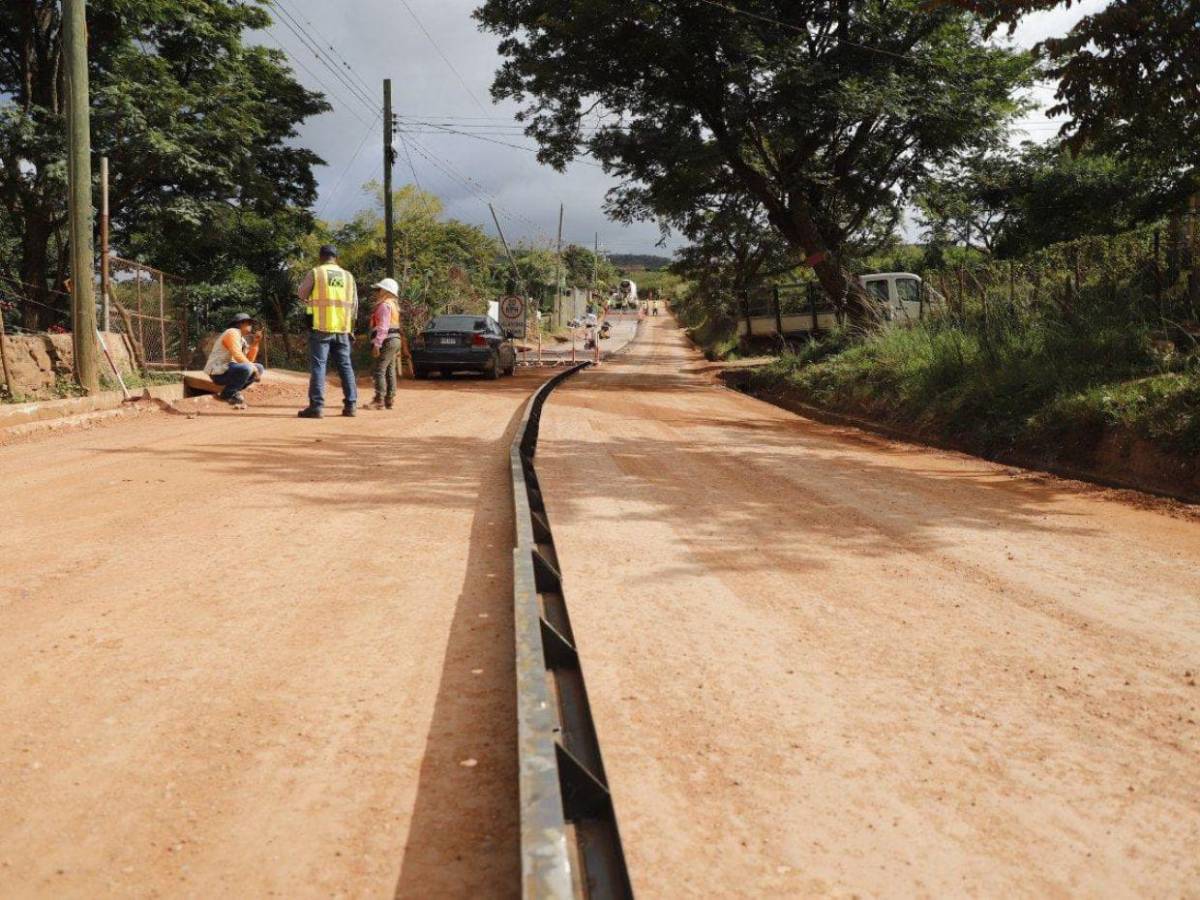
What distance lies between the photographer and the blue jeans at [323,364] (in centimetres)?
1114

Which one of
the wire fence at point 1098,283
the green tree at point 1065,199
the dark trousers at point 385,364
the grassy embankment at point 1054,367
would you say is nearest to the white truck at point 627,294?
the green tree at point 1065,199

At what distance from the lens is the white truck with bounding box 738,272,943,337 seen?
23.5 metres

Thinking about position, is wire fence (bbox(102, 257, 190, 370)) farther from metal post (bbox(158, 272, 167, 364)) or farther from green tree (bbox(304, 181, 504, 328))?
green tree (bbox(304, 181, 504, 328))

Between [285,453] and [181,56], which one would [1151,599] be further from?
[181,56]

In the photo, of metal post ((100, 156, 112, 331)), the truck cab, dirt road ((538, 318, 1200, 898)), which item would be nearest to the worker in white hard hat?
metal post ((100, 156, 112, 331))

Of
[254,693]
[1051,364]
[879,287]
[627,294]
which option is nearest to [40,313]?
[1051,364]

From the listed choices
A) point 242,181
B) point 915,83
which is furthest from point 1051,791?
point 242,181

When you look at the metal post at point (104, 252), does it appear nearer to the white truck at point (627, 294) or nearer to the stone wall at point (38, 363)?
the stone wall at point (38, 363)

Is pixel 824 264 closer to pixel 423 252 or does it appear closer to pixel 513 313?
pixel 513 313

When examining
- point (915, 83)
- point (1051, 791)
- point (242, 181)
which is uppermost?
point (915, 83)

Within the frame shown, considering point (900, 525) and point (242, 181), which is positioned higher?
point (242, 181)

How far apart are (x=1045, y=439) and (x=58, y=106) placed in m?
22.2

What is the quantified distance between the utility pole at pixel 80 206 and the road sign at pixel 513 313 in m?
18.5

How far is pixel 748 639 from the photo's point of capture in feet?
11.9
